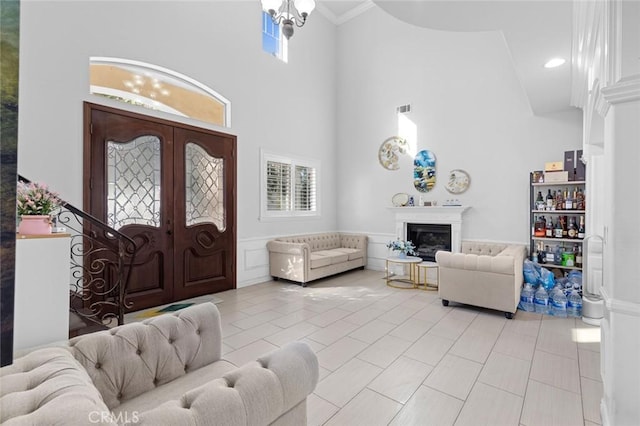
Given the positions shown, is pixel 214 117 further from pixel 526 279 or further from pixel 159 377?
pixel 526 279

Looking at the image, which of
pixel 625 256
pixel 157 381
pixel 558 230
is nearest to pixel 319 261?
pixel 558 230

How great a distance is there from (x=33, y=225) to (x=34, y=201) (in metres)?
0.22

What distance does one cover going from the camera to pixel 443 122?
6031mm

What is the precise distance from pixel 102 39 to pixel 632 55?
5.04 m

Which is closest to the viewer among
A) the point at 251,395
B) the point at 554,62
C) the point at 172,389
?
the point at 251,395

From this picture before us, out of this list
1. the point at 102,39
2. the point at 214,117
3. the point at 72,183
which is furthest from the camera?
the point at 214,117

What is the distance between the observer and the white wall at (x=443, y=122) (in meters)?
5.26

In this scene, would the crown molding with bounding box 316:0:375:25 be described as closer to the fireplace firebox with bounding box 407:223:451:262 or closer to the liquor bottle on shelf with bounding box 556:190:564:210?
the fireplace firebox with bounding box 407:223:451:262

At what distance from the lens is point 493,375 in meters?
2.49

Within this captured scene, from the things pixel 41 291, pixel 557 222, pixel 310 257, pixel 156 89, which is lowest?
pixel 310 257

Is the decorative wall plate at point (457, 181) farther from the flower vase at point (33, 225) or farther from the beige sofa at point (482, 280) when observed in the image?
the flower vase at point (33, 225)

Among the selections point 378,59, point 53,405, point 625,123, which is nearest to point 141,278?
point 53,405

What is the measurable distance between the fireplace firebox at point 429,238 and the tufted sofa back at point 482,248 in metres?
0.39

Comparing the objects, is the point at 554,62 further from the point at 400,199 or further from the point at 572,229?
the point at 400,199
